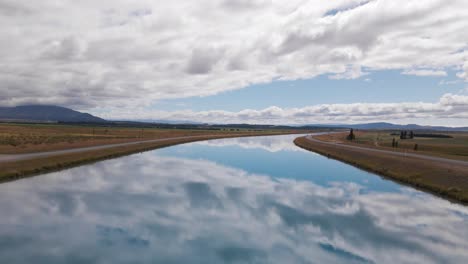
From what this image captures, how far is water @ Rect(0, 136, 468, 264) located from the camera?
49.2 ft

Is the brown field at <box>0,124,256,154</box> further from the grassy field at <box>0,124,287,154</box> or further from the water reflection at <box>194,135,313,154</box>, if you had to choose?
the water reflection at <box>194,135,313,154</box>

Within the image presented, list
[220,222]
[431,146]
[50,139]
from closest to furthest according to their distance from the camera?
[220,222], [50,139], [431,146]

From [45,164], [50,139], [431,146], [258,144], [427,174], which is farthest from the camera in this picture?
[258,144]

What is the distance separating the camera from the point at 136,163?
1722 inches

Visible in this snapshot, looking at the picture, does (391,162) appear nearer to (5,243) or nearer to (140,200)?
(140,200)

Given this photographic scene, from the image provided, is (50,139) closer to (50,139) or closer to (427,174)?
(50,139)

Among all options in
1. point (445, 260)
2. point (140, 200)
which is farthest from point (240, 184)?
point (445, 260)

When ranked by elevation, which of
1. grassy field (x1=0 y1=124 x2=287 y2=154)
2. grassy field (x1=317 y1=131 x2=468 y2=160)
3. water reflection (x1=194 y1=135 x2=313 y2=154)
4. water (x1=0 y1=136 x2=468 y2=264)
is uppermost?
grassy field (x1=0 y1=124 x2=287 y2=154)

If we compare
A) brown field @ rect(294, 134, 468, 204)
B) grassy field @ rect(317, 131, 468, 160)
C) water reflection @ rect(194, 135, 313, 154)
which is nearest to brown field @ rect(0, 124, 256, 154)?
water reflection @ rect(194, 135, 313, 154)

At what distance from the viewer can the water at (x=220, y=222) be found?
1499cm

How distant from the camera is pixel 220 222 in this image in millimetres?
19359

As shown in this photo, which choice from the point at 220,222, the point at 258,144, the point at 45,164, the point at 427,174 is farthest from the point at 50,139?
the point at 427,174

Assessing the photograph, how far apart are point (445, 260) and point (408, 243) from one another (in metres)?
2.15

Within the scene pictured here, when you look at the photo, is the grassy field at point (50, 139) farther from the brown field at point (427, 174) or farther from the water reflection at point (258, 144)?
the brown field at point (427, 174)
